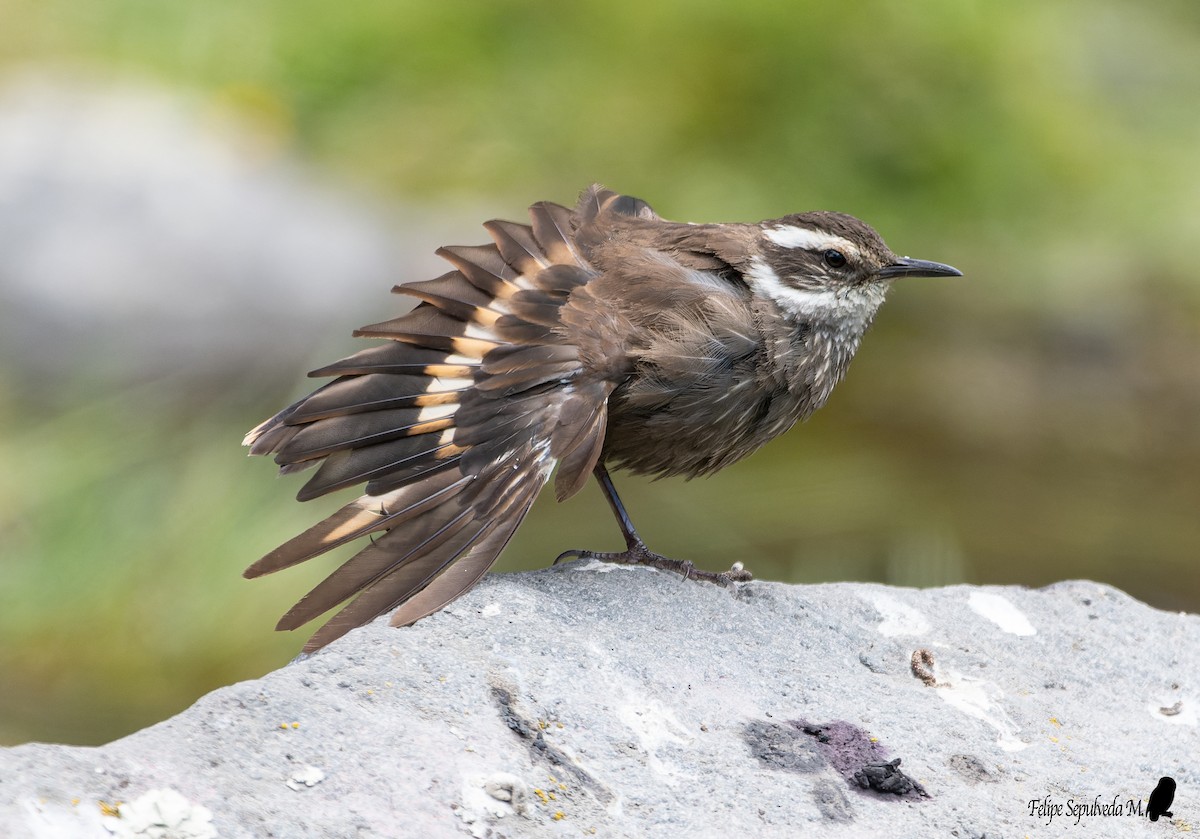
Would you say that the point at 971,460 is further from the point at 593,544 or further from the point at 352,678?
the point at 352,678

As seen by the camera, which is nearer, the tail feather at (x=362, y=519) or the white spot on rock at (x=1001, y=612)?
the tail feather at (x=362, y=519)

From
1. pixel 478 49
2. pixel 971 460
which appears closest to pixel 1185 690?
pixel 971 460

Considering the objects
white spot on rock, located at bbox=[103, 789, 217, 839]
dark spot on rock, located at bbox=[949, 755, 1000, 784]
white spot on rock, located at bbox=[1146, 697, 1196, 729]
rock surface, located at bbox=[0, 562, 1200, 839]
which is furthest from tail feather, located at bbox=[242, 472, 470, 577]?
white spot on rock, located at bbox=[1146, 697, 1196, 729]

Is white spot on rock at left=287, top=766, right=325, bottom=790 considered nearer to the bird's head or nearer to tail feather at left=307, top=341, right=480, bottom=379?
tail feather at left=307, top=341, right=480, bottom=379

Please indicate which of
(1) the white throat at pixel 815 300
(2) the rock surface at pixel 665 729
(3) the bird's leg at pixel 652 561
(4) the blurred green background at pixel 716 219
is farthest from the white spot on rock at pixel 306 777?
(4) the blurred green background at pixel 716 219

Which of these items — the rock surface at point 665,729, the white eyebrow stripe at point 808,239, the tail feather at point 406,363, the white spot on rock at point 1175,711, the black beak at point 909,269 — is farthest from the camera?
the black beak at point 909,269

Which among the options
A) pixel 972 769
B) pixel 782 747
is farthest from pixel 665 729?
pixel 972 769

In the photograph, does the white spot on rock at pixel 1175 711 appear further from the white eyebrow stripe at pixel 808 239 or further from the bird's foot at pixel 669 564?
the white eyebrow stripe at pixel 808 239
